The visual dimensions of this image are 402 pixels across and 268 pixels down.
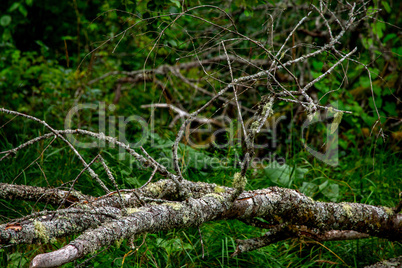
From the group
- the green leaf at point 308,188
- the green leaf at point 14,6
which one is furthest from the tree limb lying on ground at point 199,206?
the green leaf at point 14,6

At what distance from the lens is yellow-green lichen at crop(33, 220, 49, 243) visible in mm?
1440

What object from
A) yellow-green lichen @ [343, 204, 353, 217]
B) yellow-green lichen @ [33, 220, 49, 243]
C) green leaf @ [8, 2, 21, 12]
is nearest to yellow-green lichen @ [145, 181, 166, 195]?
yellow-green lichen @ [33, 220, 49, 243]

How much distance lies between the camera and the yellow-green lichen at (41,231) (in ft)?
4.72

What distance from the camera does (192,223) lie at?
67.7 inches

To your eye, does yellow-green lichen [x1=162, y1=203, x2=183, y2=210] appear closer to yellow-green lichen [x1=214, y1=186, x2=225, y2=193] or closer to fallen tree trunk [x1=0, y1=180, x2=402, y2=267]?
fallen tree trunk [x1=0, y1=180, x2=402, y2=267]

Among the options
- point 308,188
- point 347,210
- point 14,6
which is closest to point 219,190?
point 347,210

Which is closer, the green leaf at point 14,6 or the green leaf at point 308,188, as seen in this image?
the green leaf at point 308,188

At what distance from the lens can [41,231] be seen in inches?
56.8

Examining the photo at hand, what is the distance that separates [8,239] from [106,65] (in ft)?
12.8

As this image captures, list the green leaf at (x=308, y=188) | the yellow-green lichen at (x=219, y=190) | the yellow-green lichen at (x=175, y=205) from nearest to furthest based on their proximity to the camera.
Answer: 1. the yellow-green lichen at (x=175, y=205)
2. the yellow-green lichen at (x=219, y=190)
3. the green leaf at (x=308, y=188)

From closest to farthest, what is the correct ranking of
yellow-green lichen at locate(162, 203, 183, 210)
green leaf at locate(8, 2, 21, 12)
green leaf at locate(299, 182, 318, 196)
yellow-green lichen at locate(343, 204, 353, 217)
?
yellow-green lichen at locate(162, 203, 183, 210)
yellow-green lichen at locate(343, 204, 353, 217)
green leaf at locate(299, 182, 318, 196)
green leaf at locate(8, 2, 21, 12)

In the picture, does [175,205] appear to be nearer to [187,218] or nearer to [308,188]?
[187,218]

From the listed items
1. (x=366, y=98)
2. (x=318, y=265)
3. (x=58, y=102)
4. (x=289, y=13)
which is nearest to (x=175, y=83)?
(x=58, y=102)

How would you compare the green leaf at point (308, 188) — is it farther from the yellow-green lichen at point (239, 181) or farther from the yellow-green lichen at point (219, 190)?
the yellow-green lichen at point (239, 181)
